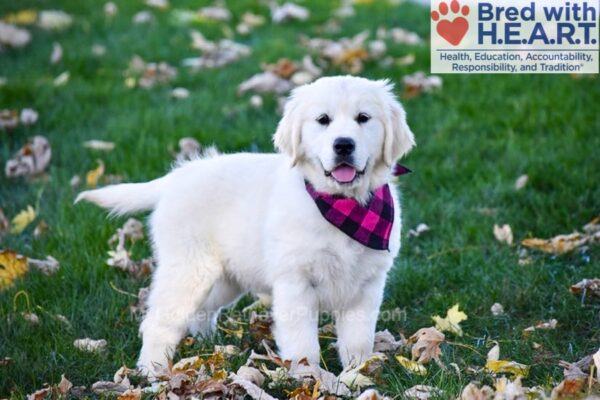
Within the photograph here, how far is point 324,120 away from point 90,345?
4.24 feet

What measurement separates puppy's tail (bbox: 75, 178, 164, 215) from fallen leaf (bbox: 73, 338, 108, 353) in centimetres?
57

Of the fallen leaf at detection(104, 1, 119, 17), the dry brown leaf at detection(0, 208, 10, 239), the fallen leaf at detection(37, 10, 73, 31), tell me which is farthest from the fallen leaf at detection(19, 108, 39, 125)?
the fallen leaf at detection(104, 1, 119, 17)

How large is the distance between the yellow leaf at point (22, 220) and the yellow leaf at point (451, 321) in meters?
2.37

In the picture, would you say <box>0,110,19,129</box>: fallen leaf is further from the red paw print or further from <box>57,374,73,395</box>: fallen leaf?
<box>57,374,73,395</box>: fallen leaf

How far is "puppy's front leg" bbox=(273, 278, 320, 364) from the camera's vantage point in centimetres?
326

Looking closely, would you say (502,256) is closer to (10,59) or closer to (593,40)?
(593,40)

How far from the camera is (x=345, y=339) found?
3418 mm

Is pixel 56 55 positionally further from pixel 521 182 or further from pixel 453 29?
pixel 521 182

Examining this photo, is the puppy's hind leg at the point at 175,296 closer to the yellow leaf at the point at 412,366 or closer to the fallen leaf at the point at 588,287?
the yellow leaf at the point at 412,366

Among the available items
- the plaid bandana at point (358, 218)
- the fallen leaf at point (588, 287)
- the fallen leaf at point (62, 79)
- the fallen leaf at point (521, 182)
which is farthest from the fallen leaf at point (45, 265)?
the fallen leaf at point (62, 79)

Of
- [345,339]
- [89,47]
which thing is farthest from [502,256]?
[89,47]

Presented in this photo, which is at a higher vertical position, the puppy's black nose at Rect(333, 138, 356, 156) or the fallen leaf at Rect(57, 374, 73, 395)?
the puppy's black nose at Rect(333, 138, 356, 156)

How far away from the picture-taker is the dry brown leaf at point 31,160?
546 centimetres

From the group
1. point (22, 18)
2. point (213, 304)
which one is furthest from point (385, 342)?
point (22, 18)
